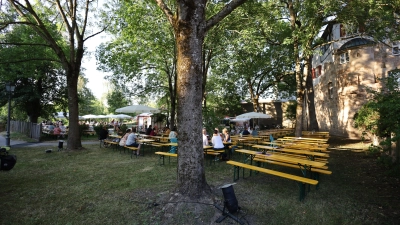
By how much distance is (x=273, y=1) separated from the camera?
13844mm

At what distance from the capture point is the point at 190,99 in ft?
14.4

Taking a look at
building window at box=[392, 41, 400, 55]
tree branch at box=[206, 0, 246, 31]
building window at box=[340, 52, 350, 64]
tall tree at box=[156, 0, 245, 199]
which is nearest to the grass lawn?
tall tree at box=[156, 0, 245, 199]

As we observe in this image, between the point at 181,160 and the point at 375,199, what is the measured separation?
4245 mm

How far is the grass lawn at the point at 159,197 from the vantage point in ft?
13.2

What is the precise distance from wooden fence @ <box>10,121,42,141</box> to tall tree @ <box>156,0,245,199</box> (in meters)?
17.7

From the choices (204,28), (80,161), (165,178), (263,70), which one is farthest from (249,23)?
(263,70)

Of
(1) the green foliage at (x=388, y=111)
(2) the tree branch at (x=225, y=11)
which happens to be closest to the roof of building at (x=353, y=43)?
(1) the green foliage at (x=388, y=111)

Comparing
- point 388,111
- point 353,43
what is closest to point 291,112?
point 353,43

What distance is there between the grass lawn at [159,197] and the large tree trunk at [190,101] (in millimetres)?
602

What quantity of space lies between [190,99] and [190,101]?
4 cm

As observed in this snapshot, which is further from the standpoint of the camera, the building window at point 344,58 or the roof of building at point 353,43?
the building window at point 344,58

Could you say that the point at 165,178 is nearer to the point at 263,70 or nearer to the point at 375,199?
the point at 375,199

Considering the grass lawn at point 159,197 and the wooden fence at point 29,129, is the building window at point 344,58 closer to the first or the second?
the grass lawn at point 159,197

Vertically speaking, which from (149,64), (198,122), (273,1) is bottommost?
(198,122)
